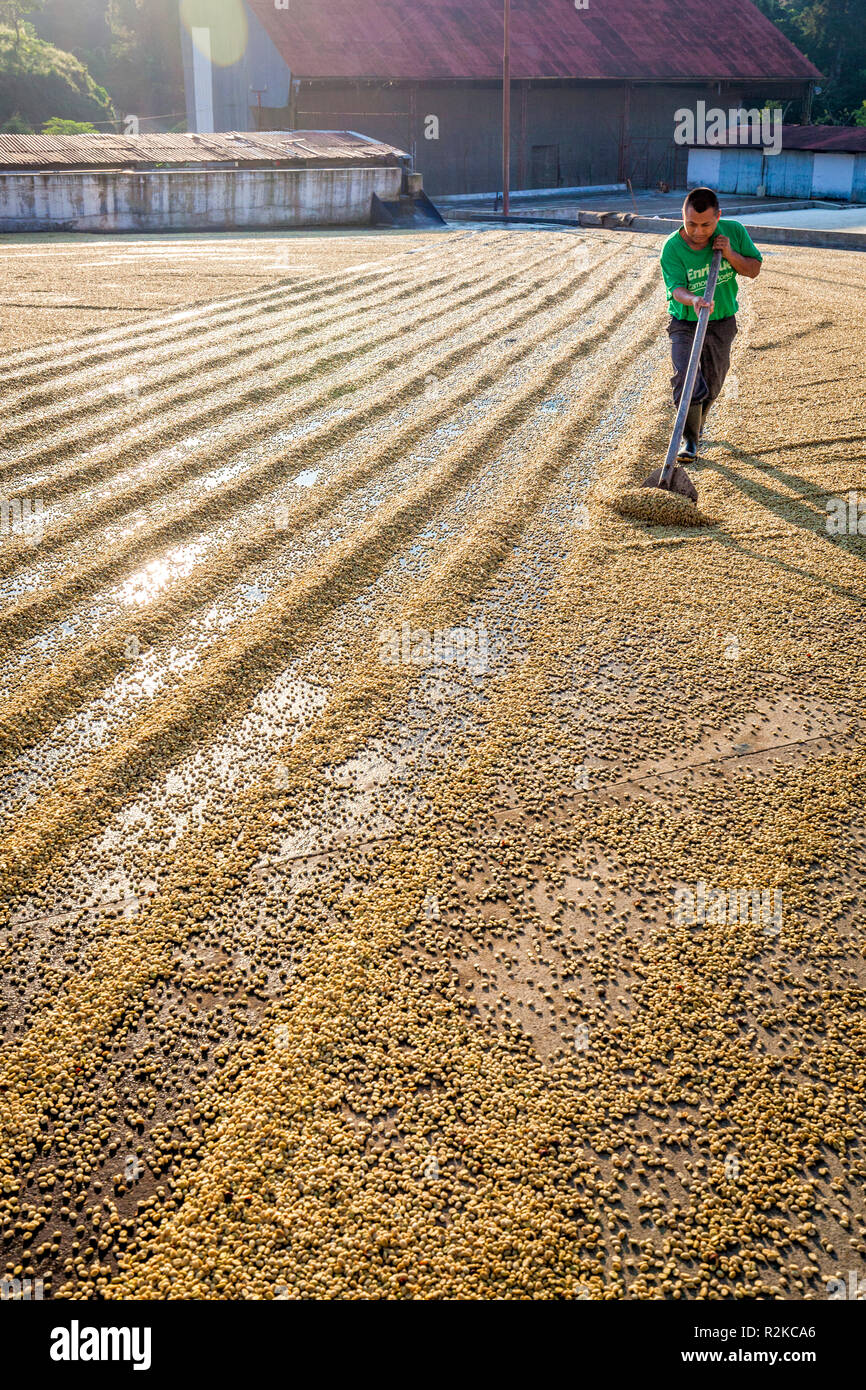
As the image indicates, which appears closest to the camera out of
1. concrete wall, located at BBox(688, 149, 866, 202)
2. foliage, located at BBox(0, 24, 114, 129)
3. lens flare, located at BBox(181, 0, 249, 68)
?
concrete wall, located at BBox(688, 149, 866, 202)

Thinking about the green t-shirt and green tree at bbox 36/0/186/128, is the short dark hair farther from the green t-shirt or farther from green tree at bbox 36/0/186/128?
green tree at bbox 36/0/186/128

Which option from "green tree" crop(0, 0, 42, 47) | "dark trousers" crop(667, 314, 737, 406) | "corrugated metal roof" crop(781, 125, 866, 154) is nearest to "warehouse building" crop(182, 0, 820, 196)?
"corrugated metal roof" crop(781, 125, 866, 154)

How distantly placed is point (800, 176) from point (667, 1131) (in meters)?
29.6

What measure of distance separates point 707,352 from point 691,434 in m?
0.56

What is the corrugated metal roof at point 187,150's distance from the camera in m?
20.0

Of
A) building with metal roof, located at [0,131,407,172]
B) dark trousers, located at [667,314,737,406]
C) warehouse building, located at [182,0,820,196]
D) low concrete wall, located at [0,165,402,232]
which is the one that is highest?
warehouse building, located at [182,0,820,196]

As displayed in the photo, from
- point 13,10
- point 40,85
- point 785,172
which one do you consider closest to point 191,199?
point 785,172

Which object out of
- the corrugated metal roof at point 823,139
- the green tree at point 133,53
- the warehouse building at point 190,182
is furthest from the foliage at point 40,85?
the corrugated metal roof at point 823,139

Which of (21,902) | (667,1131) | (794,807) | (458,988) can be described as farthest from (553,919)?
(21,902)

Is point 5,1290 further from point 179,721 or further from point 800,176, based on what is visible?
point 800,176

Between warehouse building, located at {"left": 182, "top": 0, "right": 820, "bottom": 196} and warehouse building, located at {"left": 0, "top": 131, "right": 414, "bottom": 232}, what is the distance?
13.8 ft

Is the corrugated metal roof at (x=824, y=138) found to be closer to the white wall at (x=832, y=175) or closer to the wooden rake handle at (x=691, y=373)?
the white wall at (x=832, y=175)

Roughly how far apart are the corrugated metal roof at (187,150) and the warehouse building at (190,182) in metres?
0.02

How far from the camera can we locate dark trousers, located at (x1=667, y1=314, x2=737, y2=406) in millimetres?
7113
